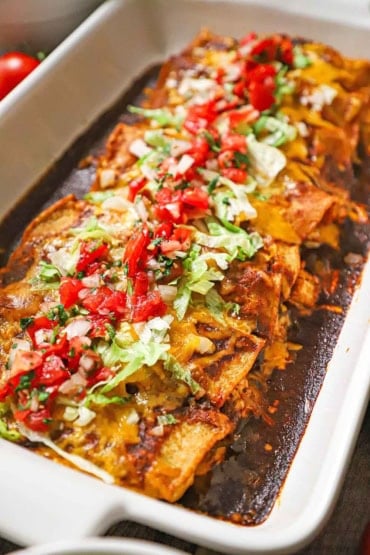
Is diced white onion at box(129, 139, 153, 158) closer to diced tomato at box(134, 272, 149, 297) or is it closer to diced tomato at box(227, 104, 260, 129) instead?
diced tomato at box(227, 104, 260, 129)

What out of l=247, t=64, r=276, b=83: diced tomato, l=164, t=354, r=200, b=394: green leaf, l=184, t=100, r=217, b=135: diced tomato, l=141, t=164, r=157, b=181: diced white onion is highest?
l=247, t=64, r=276, b=83: diced tomato

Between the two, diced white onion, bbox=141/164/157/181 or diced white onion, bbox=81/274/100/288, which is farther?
diced white onion, bbox=141/164/157/181

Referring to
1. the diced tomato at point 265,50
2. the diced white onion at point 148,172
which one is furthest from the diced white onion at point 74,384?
the diced tomato at point 265,50

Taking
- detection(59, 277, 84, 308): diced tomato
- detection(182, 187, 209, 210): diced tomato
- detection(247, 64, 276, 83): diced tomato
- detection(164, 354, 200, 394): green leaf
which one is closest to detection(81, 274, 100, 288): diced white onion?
detection(59, 277, 84, 308): diced tomato

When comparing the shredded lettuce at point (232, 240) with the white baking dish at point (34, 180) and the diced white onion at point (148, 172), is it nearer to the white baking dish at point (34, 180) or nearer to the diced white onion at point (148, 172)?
the diced white onion at point (148, 172)

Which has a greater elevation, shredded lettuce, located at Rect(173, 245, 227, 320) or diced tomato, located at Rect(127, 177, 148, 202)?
diced tomato, located at Rect(127, 177, 148, 202)

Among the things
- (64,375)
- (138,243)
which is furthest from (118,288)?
(64,375)

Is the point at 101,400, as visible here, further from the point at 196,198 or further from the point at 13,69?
the point at 13,69

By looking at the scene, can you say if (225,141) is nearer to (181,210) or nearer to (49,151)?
(181,210)
